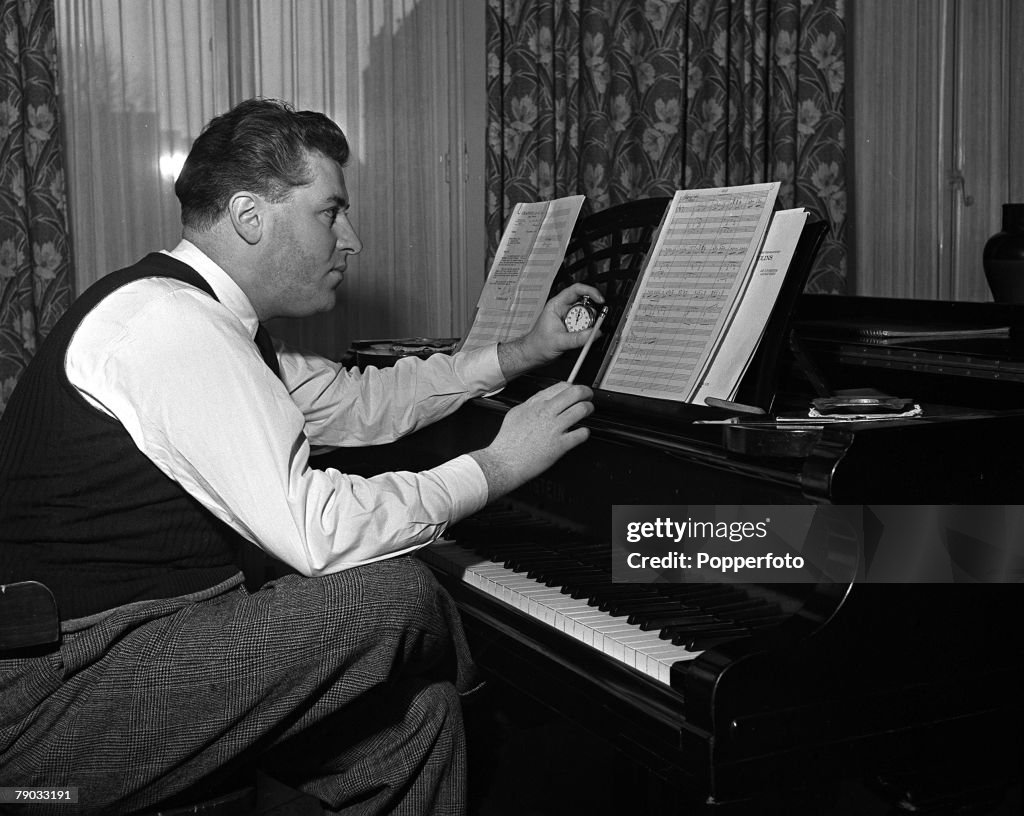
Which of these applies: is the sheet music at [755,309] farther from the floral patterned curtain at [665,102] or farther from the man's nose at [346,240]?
the floral patterned curtain at [665,102]

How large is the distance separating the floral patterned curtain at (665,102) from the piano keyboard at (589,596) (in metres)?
2.25

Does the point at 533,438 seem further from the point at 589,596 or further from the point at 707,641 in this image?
the point at 707,641

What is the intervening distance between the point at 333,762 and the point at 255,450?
1.63 ft

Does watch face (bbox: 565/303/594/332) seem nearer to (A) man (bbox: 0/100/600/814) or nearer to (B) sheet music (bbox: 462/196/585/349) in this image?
(B) sheet music (bbox: 462/196/585/349)

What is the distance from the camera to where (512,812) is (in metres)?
2.23

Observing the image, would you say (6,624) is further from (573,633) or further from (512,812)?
(512,812)

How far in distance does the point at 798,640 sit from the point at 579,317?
0.89 m

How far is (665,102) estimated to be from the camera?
429 cm

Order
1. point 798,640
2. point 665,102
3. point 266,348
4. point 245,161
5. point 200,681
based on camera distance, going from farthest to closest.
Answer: point 665,102
point 266,348
point 245,161
point 200,681
point 798,640

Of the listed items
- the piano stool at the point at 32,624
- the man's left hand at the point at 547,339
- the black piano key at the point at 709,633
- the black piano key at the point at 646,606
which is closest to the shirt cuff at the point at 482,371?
the man's left hand at the point at 547,339

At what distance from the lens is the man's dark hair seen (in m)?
1.78

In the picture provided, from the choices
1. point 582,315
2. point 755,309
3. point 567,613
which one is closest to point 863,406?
point 755,309

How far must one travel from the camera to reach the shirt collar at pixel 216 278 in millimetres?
1789

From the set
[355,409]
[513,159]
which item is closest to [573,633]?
[355,409]
